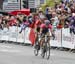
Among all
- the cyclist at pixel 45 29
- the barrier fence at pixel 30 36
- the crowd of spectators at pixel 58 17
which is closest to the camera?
the cyclist at pixel 45 29

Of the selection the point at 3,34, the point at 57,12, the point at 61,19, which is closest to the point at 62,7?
the point at 57,12

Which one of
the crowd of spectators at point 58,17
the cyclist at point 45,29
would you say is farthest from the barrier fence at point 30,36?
the cyclist at point 45,29

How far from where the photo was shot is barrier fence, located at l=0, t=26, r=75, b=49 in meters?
23.0

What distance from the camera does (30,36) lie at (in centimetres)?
2595

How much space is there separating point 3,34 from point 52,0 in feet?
21.3

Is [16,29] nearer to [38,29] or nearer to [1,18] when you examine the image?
[1,18]

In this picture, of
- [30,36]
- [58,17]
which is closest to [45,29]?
[58,17]

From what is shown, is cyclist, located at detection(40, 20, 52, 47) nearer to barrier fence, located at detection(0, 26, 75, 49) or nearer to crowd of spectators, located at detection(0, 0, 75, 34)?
crowd of spectators, located at detection(0, 0, 75, 34)

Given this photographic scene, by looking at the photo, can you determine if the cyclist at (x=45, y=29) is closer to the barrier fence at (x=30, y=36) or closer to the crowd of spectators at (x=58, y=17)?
the crowd of spectators at (x=58, y=17)

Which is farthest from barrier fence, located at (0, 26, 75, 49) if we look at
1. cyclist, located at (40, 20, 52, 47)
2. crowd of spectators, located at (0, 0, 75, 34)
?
cyclist, located at (40, 20, 52, 47)

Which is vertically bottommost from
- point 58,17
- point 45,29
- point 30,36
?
point 30,36

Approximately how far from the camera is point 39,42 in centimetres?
1945

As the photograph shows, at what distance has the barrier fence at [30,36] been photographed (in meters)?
23.0

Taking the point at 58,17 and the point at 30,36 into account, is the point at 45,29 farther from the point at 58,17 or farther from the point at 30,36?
the point at 30,36
